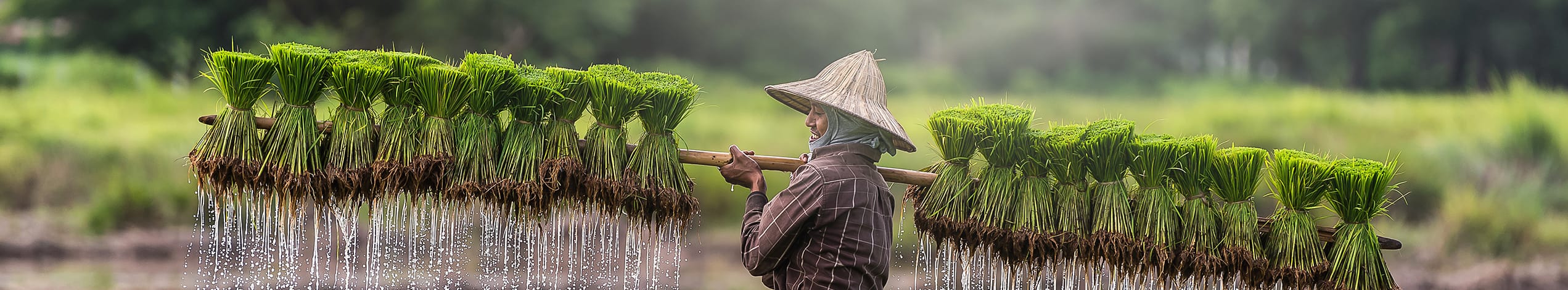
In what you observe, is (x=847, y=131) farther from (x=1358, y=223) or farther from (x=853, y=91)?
(x=1358, y=223)

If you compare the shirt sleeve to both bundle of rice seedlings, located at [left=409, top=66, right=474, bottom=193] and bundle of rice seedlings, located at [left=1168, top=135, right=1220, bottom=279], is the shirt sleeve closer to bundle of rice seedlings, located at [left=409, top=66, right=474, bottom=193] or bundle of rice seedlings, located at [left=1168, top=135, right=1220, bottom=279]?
bundle of rice seedlings, located at [left=409, top=66, right=474, bottom=193]

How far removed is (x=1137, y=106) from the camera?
17.3 meters

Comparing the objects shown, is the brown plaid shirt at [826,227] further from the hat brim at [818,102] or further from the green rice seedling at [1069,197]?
the green rice seedling at [1069,197]

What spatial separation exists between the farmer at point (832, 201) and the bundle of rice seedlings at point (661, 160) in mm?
262

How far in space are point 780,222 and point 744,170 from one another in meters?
0.33

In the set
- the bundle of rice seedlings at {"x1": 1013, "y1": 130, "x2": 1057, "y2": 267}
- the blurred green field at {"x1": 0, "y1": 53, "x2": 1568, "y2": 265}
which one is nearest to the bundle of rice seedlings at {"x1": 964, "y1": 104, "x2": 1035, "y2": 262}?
the bundle of rice seedlings at {"x1": 1013, "y1": 130, "x2": 1057, "y2": 267}

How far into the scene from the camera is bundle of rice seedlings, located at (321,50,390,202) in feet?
11.5

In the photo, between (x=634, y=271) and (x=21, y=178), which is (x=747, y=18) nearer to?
(x=21, y=178)

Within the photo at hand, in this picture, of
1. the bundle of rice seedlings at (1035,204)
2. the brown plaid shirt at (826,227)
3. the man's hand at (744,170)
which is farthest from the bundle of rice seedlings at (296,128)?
the bundle of rice seedlings at (1035,204)

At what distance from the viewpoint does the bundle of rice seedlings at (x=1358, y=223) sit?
12.2 feet

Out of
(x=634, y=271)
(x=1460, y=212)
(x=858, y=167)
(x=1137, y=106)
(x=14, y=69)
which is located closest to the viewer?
(x=858, y=167)

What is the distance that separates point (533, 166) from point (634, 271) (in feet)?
1.98

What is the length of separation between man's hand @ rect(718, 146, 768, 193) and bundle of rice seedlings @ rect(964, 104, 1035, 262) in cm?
84

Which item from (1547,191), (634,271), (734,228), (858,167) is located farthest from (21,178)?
(1547,191)
